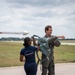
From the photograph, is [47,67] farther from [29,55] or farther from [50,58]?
[29,55]

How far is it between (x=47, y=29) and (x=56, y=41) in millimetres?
416

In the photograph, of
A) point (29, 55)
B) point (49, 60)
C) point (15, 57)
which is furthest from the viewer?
point (15, 57)

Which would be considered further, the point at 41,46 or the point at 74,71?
the point at 74,71

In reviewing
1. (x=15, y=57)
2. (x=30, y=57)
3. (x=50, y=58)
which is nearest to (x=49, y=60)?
(x=50, y=58)

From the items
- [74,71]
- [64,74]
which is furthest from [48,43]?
[74,71]

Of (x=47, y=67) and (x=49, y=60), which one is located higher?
(x=49, y=60)

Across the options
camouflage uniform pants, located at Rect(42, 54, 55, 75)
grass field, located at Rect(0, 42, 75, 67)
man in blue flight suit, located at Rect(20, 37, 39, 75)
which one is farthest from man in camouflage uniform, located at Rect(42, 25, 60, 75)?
grass field, located at Rect(0, 42, 75, 67)

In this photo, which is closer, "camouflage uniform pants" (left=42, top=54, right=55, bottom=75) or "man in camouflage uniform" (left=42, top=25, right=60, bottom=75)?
"man in camouflage uniform" (left=42, top=25, right=60, bottom=75)

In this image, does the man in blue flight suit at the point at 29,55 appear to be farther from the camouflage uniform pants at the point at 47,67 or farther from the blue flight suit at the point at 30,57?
the camouflage uniform pants at the point at 47,67

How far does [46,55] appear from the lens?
8930 mm

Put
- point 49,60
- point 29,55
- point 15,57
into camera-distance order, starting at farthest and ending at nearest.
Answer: point 15,57 → point 49,60 → point 29,55

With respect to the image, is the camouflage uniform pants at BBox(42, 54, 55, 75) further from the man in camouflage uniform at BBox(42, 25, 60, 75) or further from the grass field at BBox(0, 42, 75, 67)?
the grass field at BBox(0, 42, 75, 67)

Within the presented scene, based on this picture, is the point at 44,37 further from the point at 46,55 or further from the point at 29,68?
the point at 29,68


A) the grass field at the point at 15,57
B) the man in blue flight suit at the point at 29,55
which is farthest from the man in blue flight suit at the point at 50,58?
the grass field at the point at 15,57
